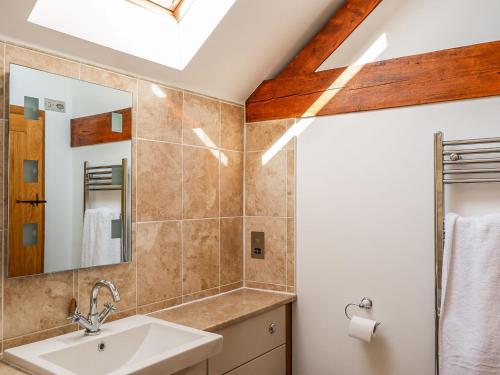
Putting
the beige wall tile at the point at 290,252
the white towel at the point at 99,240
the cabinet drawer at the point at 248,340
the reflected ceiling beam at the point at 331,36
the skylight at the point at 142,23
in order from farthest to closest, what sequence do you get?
1. the beige wall tile at the point at 290,252
2. the reflected ceiling beam at the point at 331,36
3. the cabinet drawer at the point at 248,340
4. the white towel at the point at 99,240
5. the skylight at the point at 142,23

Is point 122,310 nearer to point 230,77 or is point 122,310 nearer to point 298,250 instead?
point 298,250

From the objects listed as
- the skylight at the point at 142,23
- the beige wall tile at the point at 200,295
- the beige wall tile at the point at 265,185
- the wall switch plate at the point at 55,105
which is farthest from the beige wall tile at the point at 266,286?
the wall switch plate at the point at 55,105

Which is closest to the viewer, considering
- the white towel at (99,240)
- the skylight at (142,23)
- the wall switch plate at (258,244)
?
the skylight at (142,23)

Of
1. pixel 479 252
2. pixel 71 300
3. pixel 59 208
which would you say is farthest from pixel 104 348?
pixel 479 252

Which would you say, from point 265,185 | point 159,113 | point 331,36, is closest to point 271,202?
point 265,185

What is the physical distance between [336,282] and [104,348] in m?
1.18

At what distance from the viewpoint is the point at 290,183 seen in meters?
2.49

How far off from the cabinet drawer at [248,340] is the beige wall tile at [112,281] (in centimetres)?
44

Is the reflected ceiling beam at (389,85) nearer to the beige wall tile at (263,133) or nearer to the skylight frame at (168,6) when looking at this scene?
the beige wall tile at (263,133)

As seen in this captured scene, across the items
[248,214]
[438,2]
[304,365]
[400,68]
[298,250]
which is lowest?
[304,365]

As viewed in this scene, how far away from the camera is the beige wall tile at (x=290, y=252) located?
2.47 meters

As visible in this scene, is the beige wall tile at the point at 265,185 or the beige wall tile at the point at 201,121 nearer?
the beige wall tile at the point at 201,121

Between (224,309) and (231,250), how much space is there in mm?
474

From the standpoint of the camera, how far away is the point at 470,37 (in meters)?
2.00
